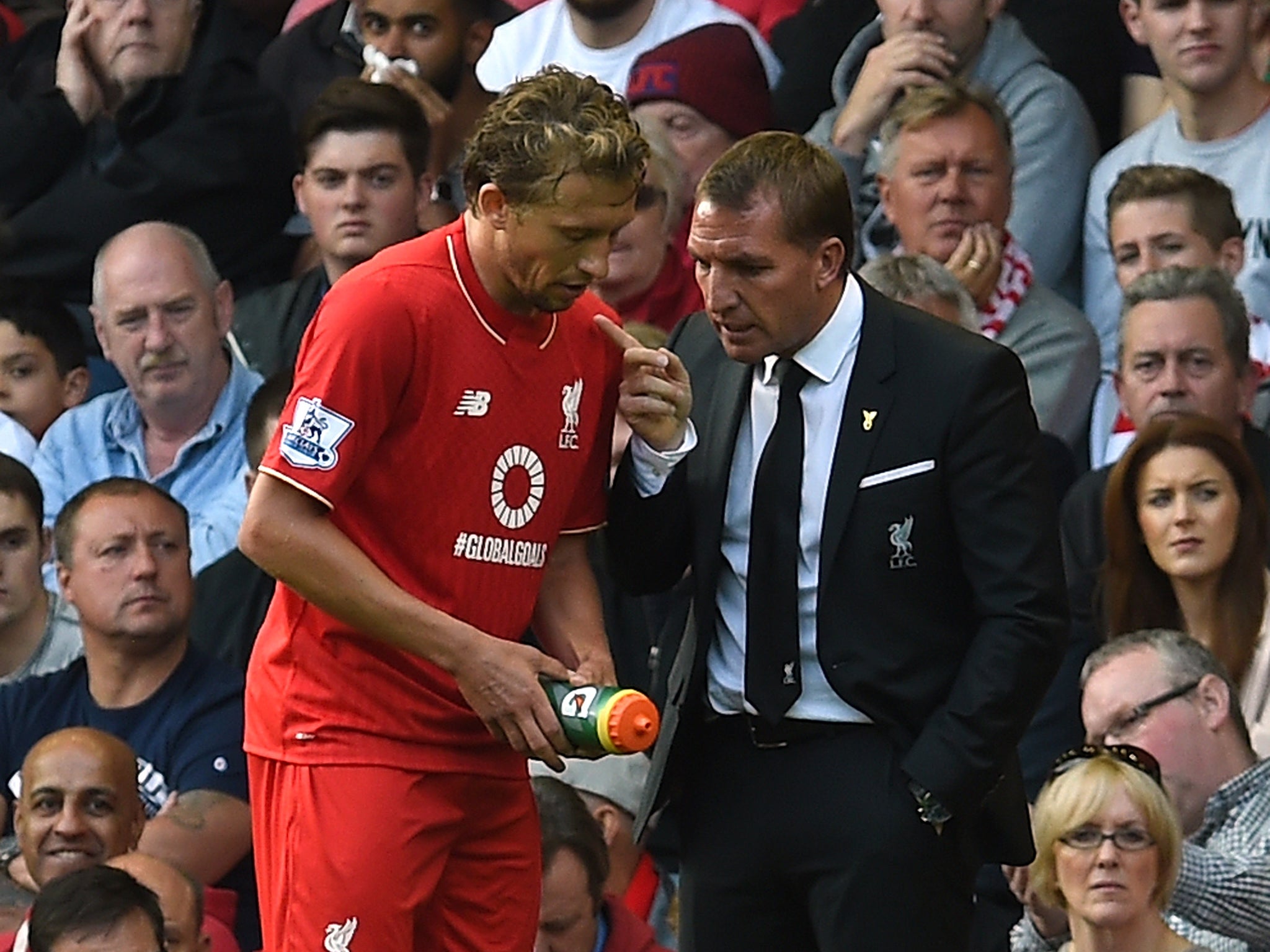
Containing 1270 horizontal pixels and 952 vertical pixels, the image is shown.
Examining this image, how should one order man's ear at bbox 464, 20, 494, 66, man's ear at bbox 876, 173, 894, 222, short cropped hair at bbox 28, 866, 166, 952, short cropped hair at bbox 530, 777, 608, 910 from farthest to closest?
man's ear at bbox 464, 20, 494, 66
man's ear at bbox 876, 173, 894, 222
short cropped hair at bbox 530, 777, 608, 910
short cropped hair at bbox 28, 866, 166, 952

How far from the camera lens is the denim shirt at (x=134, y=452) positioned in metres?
7.88

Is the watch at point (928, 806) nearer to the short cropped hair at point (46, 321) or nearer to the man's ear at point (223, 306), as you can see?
the man's ear at point (223, 306)

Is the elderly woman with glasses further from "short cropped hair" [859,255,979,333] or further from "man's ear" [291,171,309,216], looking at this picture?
"man's ear" [291,171,309,216]

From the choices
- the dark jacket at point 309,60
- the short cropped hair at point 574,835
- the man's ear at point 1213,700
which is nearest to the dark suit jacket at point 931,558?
the short cropped hair at point 574,835

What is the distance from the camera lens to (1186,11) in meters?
7.56

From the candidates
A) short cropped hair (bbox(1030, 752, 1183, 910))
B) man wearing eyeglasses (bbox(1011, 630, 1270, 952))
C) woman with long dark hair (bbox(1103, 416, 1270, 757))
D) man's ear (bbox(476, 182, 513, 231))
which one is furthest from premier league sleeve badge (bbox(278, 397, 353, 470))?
woman with long dark hair (bbox(1103, 416, 1270, 757))

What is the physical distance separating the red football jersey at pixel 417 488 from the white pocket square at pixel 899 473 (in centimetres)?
58

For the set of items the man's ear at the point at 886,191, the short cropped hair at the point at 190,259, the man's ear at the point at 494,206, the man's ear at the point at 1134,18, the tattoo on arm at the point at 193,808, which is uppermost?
the man's ear at the point at 1134,18

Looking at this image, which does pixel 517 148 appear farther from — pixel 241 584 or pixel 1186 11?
pixel 1186 11

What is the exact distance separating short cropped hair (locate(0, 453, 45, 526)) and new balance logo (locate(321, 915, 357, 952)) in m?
3.36

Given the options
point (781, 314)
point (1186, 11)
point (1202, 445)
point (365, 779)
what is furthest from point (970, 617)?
point (1186, 11)

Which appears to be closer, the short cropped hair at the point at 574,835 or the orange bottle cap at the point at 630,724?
the orange bottle cap at the point at 630,724

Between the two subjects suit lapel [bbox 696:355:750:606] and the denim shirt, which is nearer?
suit lapel [bbox 696:355:750:606]

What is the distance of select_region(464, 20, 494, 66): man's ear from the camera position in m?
8.89
